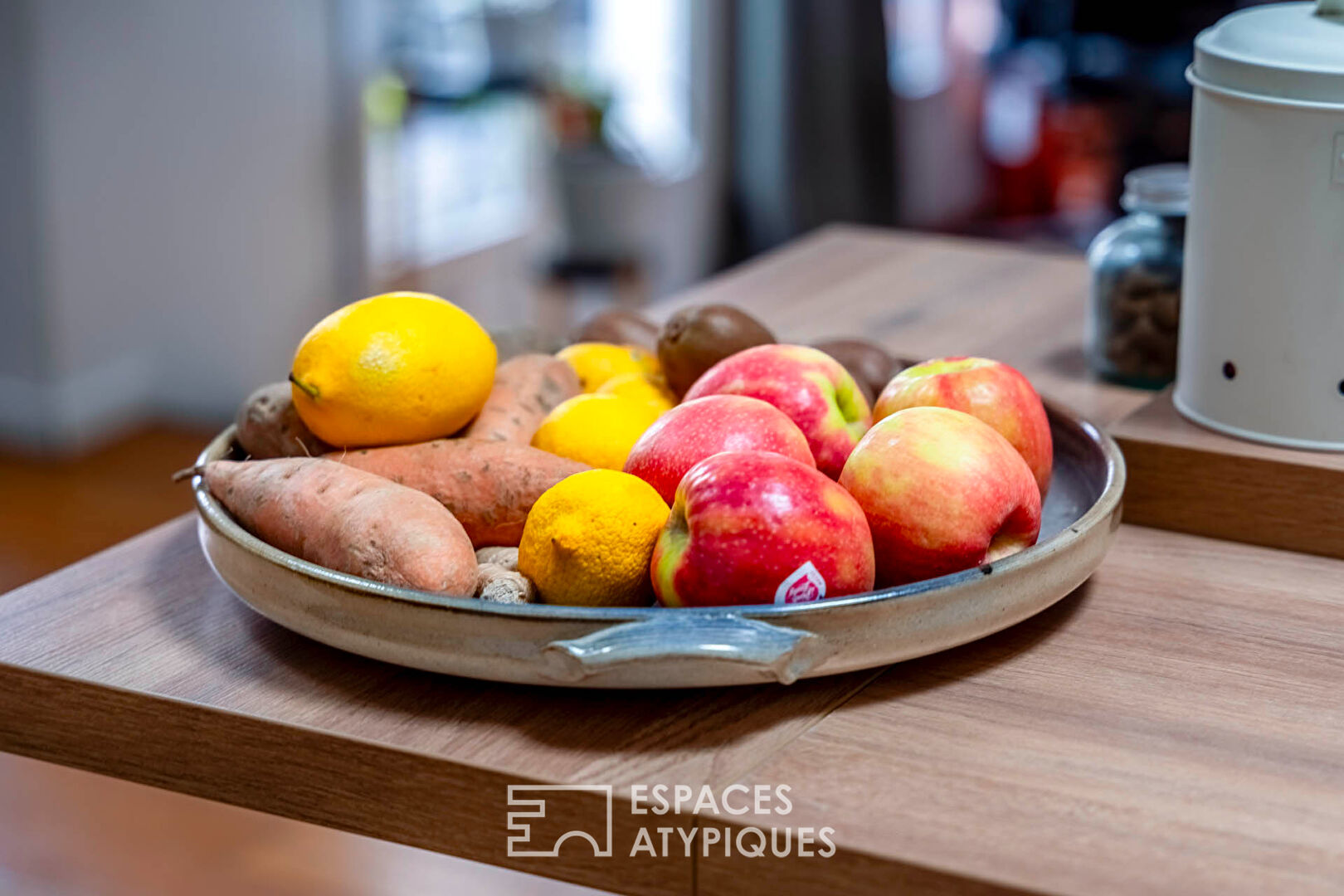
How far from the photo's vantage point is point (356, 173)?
299 cm

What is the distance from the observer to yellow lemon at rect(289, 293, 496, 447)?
0.83m

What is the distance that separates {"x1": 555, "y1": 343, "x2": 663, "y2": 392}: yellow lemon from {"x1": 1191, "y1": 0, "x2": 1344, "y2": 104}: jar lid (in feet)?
1.30

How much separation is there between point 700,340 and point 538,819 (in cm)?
39

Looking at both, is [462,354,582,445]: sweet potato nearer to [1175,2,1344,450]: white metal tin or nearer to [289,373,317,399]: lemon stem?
[289,373,317,399]: lemon stem

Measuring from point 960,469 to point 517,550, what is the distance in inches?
9.1

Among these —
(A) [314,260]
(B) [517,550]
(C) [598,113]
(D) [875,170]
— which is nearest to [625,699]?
(B) [517,550]

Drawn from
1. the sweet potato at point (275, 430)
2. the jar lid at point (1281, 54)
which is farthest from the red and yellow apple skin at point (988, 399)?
the sweet potato at point (275, 430)

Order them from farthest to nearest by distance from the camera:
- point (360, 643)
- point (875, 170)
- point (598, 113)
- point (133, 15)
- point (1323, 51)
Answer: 1. point (875, 170)
2. point (598, 113)
3. point (133, 15)
4. point (1323, 51)
5. point (360, 643)

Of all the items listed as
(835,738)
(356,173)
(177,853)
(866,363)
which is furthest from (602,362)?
(356,173)

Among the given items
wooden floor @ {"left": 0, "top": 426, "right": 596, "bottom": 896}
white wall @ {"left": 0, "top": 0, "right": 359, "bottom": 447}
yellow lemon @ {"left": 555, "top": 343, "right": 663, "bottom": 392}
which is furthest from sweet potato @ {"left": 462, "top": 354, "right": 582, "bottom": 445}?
white wall @ {"left": 0, "top": 0, "right": 359, "bottom": 447}

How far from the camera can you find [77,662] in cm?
75

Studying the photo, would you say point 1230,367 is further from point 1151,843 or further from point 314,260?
point 314,260

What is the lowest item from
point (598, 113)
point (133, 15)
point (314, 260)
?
point (314, 260)

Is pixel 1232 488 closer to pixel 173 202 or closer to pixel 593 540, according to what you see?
pixel 593 540
